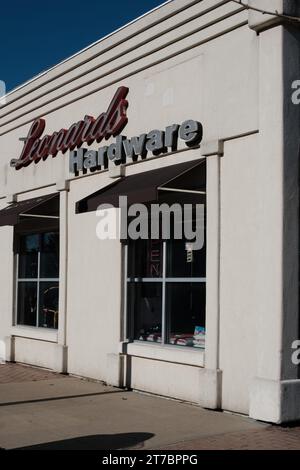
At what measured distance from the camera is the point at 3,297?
1537 centimetres

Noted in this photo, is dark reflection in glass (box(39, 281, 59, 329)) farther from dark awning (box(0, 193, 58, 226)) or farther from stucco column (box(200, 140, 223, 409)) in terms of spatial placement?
stucco column (box(200, 140, 223, 409))

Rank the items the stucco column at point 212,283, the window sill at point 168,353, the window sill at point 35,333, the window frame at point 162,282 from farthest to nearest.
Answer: the window sill at point 35,333
the window frame at point 162,282
the window sill at point 168,353
the stucco column at point 212,283

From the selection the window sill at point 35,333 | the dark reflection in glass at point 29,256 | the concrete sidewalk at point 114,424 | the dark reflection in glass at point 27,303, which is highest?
the dark reflection in glass at point 29,256

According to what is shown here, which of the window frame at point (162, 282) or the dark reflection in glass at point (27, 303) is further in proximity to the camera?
the dark reflection in glass at point (27, 303)

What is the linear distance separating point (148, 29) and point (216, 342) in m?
5.02

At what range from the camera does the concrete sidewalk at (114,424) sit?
24.0 ft

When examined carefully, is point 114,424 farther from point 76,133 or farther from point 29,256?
point 29,256

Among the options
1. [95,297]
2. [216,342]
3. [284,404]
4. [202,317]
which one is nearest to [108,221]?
[95,297]

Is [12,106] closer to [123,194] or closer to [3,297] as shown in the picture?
[3,297]

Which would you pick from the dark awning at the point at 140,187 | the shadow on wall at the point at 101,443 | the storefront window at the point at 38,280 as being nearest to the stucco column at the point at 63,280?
the storefront window at the point at 38,280

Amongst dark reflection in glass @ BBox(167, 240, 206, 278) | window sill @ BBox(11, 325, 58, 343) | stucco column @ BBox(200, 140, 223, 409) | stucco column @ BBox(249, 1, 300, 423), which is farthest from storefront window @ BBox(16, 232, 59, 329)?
stucco column @ BBox(249, 1, 300, 423)

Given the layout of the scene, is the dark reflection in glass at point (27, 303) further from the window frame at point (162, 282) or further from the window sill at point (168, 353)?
the window sill at point (168, 353)

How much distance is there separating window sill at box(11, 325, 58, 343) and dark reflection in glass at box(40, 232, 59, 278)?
109 centimetres

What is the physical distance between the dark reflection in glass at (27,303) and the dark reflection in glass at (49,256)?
1.79 feet
